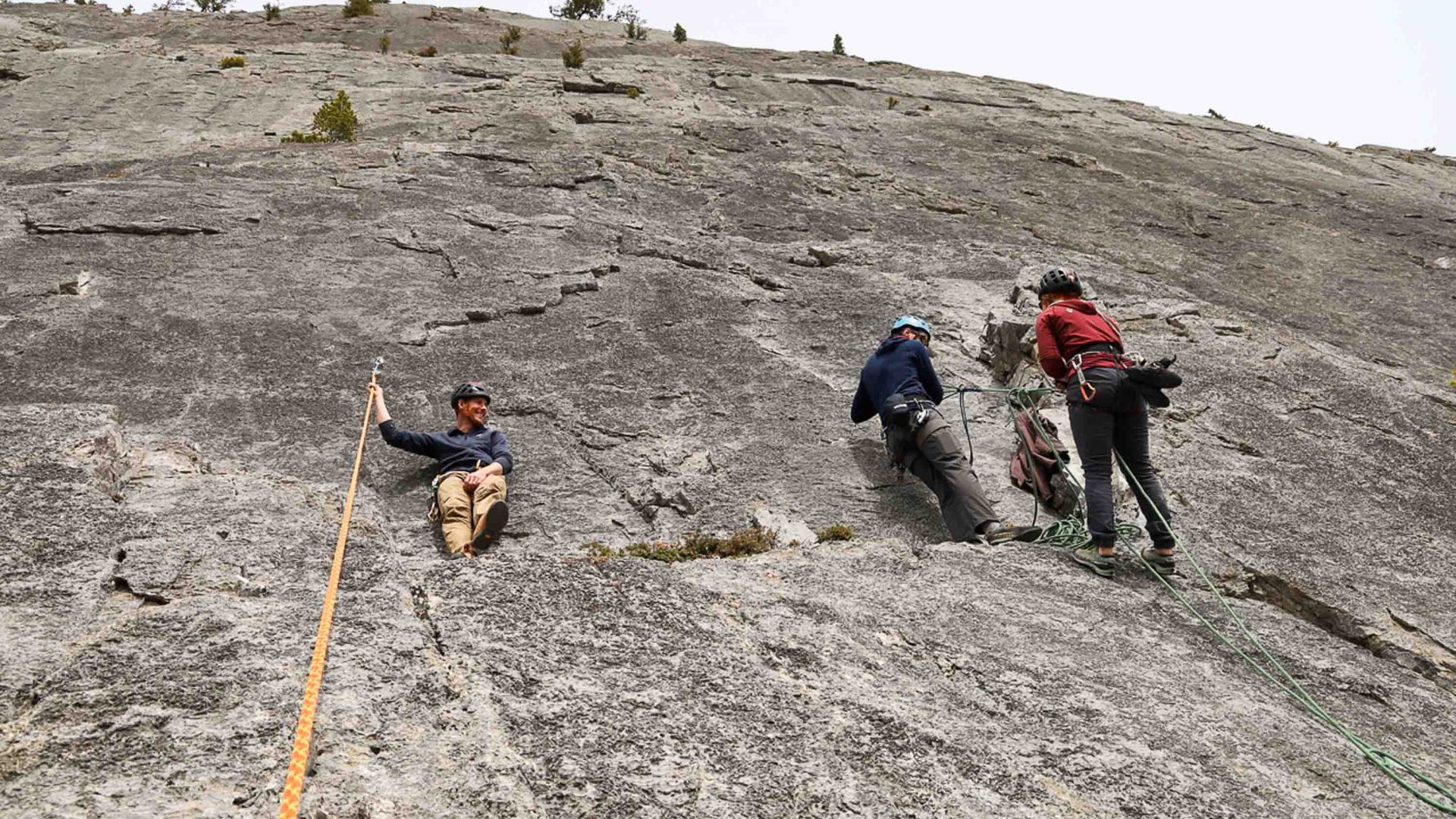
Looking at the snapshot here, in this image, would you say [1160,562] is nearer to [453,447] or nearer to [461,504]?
[461,504]

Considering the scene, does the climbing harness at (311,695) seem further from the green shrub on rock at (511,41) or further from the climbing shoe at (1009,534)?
the green shrub on rock at (511,41)

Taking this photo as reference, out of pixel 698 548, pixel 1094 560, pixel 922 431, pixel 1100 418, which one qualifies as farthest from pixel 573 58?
pixel 1094 560

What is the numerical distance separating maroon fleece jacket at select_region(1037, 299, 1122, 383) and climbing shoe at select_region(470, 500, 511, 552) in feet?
12.5

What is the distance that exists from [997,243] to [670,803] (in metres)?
11.3

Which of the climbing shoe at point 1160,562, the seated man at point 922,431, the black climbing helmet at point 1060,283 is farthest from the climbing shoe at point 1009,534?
the black climbing helmet at point 1060,283

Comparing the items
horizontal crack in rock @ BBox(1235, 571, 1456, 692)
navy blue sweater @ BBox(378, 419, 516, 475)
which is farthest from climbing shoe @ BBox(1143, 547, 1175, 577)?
navy blue sweater @ BBox(378, 419, 516, 475)

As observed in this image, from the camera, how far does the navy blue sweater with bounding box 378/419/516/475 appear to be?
666 centimetres

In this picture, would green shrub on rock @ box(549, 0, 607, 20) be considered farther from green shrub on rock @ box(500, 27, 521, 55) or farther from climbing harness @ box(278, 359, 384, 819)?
climbing harness @ box(278, 359, 384, 819)

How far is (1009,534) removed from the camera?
622 centimetres

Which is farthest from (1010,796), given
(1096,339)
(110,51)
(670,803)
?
(110,51)

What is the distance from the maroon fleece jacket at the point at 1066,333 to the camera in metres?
6.35

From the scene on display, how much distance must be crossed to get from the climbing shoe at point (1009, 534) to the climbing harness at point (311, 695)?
13.1 ft

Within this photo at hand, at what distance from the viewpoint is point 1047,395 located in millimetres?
8242

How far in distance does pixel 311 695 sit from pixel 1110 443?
498cm
